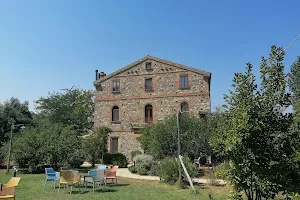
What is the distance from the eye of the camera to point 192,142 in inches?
698

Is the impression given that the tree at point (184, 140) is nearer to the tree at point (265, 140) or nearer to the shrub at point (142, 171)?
the shrub at point (142, 171)

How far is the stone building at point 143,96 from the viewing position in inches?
1012

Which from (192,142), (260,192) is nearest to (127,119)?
(192,142)

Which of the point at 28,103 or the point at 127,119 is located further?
the point at 28,103

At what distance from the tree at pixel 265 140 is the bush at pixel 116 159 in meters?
19.6

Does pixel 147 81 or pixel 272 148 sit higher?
pixel 147 81

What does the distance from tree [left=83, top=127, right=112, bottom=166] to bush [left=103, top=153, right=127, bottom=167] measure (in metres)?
0.76

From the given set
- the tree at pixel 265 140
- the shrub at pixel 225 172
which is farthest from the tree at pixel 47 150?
the tree at pixel 265 140

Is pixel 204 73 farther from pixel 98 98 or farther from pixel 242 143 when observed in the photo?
pixel 242 143

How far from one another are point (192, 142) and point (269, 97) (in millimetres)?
13189

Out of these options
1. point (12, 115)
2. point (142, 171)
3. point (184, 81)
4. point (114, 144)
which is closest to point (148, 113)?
point (114, 144)

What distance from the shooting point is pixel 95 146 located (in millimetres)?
22984

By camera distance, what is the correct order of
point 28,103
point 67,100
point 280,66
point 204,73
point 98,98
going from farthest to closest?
1. point 67,100
2. point 28,103
3. point 98,98
4. point 204,73
5. point 280,66

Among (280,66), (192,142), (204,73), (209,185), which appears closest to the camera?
(280,66)
